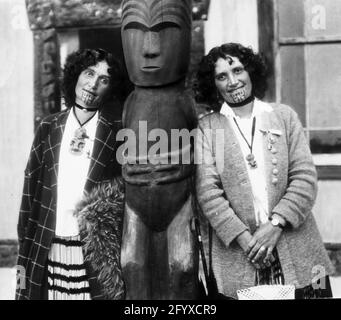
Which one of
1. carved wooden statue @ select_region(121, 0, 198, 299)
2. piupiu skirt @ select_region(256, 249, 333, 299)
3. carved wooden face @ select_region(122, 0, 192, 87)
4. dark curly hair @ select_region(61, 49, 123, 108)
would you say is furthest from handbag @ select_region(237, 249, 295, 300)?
dark curly hair @ select_region(61, 49, 123, 108)

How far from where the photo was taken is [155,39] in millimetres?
2285

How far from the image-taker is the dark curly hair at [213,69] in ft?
7.91

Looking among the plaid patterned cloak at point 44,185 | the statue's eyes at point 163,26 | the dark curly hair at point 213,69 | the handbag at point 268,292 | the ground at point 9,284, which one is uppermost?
the statue's eyes at point 163,26

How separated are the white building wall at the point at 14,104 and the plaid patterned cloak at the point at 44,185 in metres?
0.19

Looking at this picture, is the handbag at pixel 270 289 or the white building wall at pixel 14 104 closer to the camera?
the handbag at pixel 270 289

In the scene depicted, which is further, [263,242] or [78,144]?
[78,144]

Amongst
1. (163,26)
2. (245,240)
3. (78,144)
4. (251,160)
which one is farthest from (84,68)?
(245,240)

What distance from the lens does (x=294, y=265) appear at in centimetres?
234

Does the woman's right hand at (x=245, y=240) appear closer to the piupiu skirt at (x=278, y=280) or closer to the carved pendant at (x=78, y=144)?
the piupiu skirt at (x=278, y=280)

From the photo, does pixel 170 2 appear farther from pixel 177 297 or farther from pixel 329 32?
pixel 177 297

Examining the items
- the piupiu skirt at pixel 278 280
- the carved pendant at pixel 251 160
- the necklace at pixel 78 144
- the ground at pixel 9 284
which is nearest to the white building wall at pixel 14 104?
the ground at pixel 9 284

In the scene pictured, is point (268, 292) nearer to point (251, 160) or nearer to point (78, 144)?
point (251, 160)

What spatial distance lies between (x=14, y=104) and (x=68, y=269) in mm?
708
